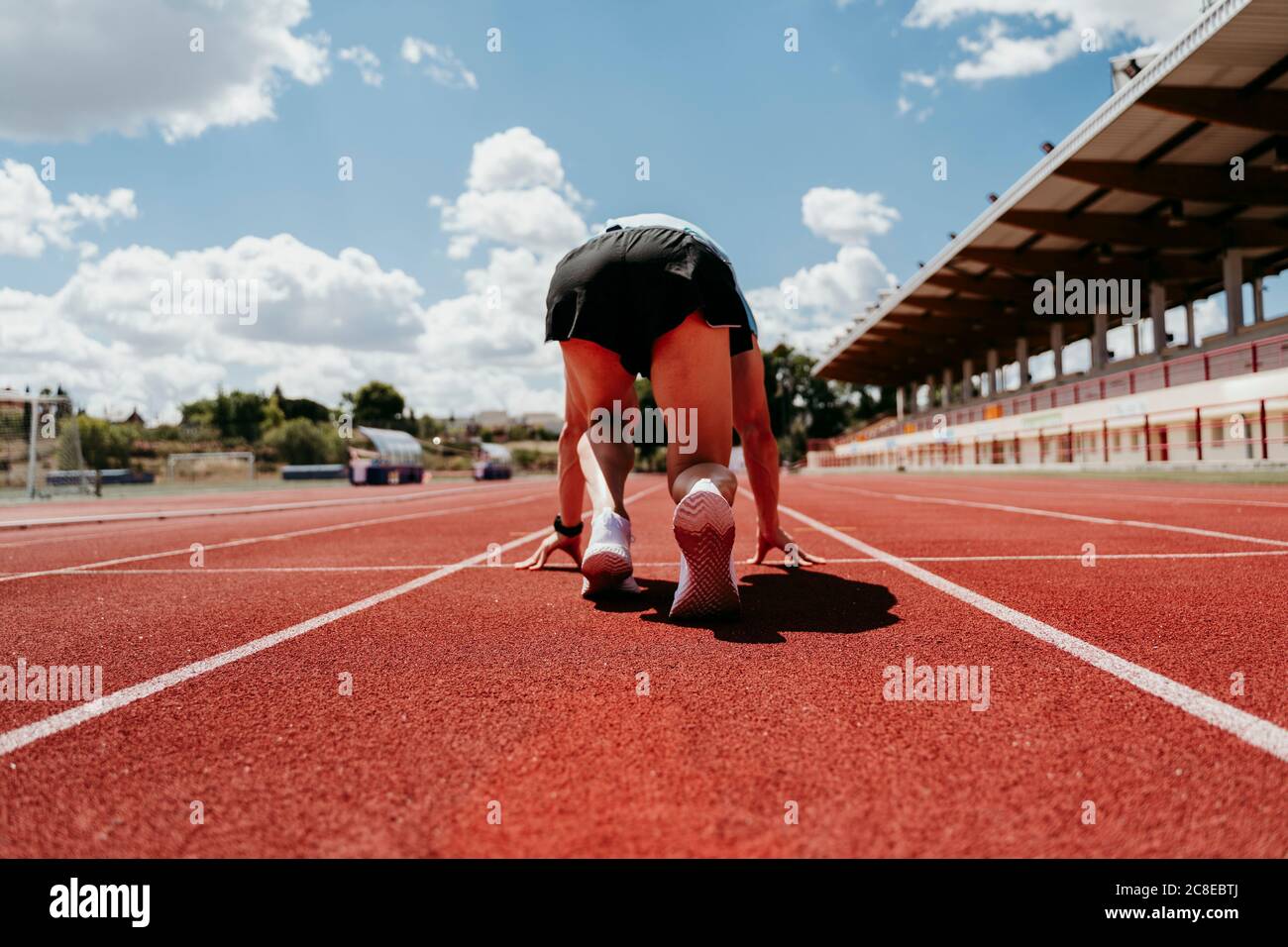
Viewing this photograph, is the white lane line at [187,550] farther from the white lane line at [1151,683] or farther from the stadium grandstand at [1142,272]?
the stadium grandstand at [1142,272]

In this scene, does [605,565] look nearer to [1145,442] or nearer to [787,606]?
[787,606]

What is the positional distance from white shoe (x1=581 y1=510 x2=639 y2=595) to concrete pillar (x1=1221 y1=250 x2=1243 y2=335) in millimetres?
34498

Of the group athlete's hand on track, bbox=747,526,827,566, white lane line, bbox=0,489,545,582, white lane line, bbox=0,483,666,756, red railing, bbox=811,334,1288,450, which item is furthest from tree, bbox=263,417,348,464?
white lane line, bbox=0,483,666,756

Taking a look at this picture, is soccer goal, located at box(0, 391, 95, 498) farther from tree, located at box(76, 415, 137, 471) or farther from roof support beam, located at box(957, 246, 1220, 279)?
roof support beam, located at box(957, 246, 1220, 279)

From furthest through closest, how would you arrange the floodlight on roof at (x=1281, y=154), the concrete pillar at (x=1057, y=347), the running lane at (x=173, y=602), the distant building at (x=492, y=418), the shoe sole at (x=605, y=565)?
the distant building at (x=492, y=418) → the concrete pillar at (x=1057, y=347) → the floodlight on roof at (x=1281, y=154) → the shoe sole at (x=605, y=565) → the running lane at (x=173, y=602)

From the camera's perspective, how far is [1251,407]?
62.6 ft

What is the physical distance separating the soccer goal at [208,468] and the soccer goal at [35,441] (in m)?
19.0

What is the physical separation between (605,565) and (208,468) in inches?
1972

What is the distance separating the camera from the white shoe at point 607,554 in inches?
115

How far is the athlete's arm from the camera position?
3625 mm

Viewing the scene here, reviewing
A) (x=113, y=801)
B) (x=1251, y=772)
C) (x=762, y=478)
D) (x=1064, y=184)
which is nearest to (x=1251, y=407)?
(x=1064, y=184)

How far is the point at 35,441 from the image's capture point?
23.3 metres

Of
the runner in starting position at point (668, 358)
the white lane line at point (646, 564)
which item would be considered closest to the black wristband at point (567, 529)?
the white lane line at point (646, 564)

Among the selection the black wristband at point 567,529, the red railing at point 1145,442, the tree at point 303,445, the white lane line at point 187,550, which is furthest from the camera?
the tree at point 303,445
